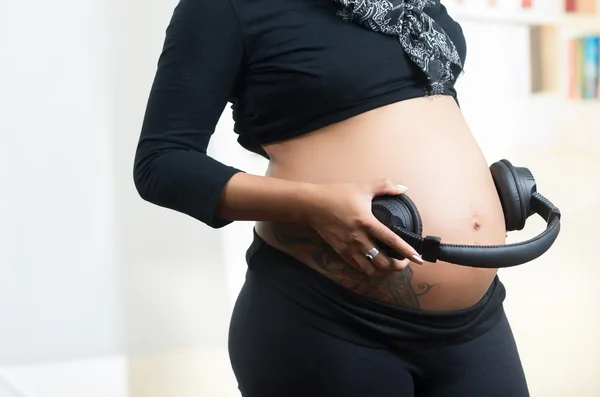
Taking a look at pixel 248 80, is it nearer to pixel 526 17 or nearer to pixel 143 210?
pixel 143 210

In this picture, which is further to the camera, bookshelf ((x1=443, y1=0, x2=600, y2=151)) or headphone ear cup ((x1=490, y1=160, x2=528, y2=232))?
bookshelf ((x1=443, y1=0, x2=600, y2=151))

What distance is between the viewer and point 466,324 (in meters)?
0.75

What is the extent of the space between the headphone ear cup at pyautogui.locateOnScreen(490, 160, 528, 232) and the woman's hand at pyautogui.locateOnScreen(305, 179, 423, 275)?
21 cm

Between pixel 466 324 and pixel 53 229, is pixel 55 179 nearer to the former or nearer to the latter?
pixel 53 229

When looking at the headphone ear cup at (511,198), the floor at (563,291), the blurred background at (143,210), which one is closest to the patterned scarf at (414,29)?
the headphone ear cup at (511,198)

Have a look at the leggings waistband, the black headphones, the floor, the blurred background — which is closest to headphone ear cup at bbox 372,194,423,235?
the black headphones

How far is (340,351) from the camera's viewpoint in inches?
27.8

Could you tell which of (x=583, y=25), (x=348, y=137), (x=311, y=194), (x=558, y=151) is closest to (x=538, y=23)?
(x=583, y=25)

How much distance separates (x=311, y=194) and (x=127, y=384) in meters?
0.87

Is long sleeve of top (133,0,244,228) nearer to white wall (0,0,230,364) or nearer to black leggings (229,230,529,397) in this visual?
black leggings (229,230,529,397)

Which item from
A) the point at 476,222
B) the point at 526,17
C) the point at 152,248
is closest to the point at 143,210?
the point at 152,248

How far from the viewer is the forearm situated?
2.16 feet

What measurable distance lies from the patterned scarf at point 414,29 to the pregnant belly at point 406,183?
0.04 metres

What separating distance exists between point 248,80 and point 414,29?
0.66 ft
